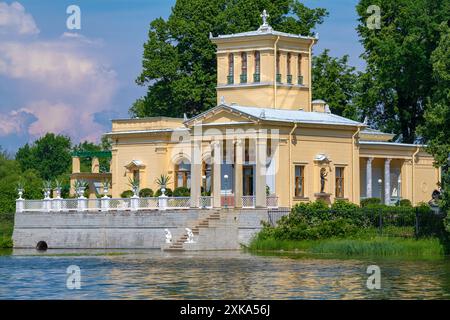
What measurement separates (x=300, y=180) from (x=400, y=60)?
12151mm

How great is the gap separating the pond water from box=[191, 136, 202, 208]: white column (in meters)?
7.37

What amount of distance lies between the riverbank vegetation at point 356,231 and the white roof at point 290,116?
504cm

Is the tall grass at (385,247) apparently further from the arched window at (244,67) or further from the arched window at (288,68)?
the arched window at (244,67)

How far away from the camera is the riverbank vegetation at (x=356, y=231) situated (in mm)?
57156

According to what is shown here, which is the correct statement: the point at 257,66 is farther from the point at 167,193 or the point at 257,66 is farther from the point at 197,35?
the point at 197,35

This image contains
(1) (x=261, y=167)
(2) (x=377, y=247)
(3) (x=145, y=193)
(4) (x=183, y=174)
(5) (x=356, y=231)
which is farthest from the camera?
(4) (x=183, y=174)

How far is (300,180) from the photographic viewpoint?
6738 cm

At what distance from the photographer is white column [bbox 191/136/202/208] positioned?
65.4m

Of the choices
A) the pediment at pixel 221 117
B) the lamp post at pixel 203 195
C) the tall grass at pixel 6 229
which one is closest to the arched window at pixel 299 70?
the lamp post at pixel 203 195

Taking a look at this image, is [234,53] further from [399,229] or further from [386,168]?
[399,229]

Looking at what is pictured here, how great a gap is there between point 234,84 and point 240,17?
1337cm

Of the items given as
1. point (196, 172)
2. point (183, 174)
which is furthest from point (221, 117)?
point (183, 174)

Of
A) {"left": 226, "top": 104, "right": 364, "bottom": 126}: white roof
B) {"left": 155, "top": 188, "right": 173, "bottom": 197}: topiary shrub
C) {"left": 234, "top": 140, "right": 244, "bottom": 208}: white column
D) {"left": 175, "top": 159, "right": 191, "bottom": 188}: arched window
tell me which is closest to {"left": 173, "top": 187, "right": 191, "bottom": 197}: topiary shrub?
{"left": 155, "top": 188, "right": 173, "bottom": 197}: topiary shrub

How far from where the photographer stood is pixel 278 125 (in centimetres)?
6544
